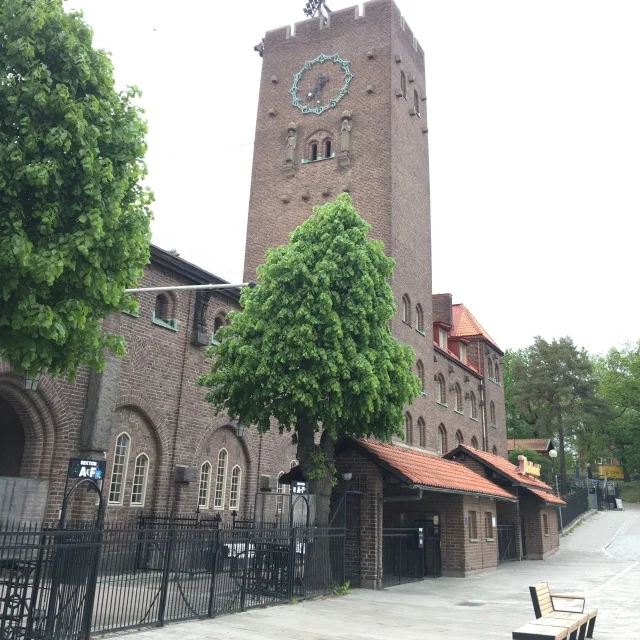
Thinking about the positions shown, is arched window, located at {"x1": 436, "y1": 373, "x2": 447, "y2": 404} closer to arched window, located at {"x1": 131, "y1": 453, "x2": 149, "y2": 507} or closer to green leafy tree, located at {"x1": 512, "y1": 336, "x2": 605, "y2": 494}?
arched window, located at {"x1": 131, "y1": 453, "x2": 149, "y2": 507}

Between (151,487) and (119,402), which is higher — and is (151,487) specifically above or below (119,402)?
below

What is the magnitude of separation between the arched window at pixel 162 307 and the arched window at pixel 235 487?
6.08 metres

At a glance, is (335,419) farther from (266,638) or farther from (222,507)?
(222,507)

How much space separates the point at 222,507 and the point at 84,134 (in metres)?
15.3

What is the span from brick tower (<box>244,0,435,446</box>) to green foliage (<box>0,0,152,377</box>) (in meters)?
18.9

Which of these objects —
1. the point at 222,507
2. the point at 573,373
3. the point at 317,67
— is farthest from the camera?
the point at 573,373

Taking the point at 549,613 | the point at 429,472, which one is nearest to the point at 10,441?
the point at 429,472

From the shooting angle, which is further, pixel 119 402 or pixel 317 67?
pixel 317 67

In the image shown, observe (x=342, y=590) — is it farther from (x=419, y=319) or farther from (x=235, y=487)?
(x=419, y=319)

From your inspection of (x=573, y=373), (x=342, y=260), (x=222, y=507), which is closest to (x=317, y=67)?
(x=342, y=260)

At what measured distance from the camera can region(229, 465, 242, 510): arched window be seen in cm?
2288

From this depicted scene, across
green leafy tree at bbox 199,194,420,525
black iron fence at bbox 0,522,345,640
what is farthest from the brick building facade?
black iron fence at bbox 0,522,345,640

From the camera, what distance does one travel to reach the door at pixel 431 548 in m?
21.6

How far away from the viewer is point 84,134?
10.1 m
